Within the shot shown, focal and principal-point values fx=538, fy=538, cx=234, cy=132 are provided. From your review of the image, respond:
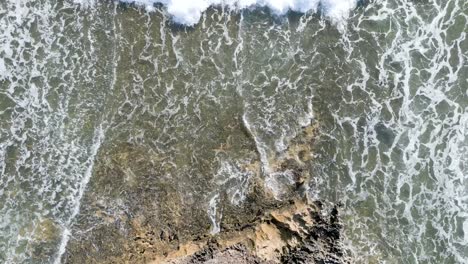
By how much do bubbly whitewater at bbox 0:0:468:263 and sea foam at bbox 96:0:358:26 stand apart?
5 cm

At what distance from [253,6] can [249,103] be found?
12.5ft

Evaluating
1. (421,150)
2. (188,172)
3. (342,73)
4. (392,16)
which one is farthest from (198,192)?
(392,16)

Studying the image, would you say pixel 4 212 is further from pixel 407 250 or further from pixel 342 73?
pixel 407 250

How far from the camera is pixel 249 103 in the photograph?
20.5m

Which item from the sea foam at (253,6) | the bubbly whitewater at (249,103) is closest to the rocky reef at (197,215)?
the bubbly whitewater at (249,103)

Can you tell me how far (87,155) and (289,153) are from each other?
769 cm

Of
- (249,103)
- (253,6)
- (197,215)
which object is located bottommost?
(197,215)

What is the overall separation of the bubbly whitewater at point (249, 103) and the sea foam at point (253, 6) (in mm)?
55

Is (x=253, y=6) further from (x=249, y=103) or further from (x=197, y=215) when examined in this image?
(x=197, y=215)

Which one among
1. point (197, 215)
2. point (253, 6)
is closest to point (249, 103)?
point (253, 6)

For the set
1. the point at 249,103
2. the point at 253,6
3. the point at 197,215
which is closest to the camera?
the point at 197,215

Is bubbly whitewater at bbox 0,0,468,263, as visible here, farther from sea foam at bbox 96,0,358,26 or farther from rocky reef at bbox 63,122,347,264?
rocky reef at bbox 63,122,347,264

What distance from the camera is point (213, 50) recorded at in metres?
20.8

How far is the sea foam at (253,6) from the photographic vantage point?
20688 mm
